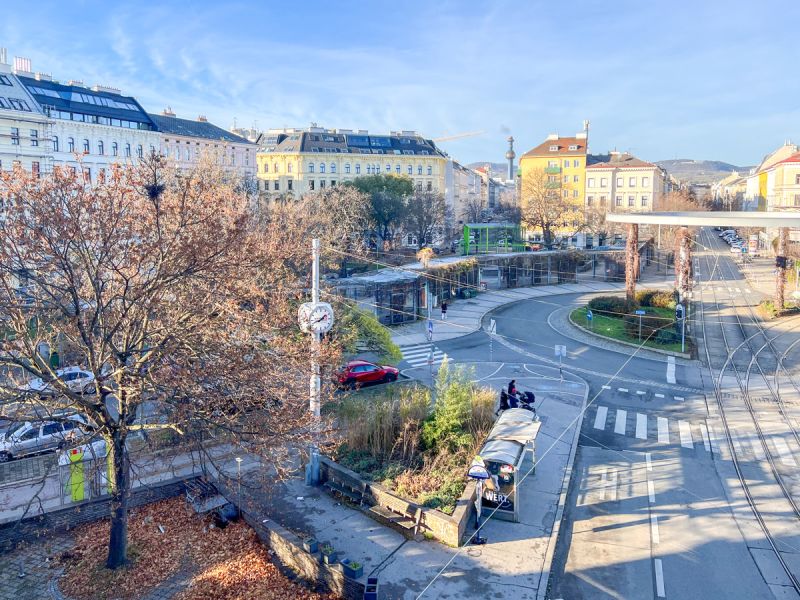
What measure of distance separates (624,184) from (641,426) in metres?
76.9

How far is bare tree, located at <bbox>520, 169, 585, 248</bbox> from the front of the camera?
2847 inches

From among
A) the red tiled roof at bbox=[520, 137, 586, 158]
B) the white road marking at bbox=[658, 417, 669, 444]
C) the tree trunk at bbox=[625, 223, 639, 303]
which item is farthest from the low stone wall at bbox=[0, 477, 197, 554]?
the red tiled roof at bbox=[520, 137, 586, 158]

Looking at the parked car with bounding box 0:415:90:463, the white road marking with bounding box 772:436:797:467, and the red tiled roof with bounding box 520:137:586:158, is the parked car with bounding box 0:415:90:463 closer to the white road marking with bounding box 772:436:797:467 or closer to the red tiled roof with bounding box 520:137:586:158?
the white road marking with bounding box 772:436:797:467

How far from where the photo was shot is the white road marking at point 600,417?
21.9m

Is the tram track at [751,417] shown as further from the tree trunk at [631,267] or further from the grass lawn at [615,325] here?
the tree trunk at [631,267]

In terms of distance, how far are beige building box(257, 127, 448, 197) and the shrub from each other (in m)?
48.4

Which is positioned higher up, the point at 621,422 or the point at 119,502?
the point at 119,502

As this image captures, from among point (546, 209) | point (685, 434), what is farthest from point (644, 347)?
point (546, 209)

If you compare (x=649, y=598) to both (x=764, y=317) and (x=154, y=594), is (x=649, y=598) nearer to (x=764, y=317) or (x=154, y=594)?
(x=154, y=594)

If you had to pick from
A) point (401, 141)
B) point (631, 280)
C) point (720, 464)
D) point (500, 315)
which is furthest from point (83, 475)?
point (401, 141)

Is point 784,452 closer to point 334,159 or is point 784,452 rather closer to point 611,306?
point 611,306

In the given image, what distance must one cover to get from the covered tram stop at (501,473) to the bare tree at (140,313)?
179 inches

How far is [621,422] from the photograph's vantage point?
22266 mm

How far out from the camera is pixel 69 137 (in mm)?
52250
